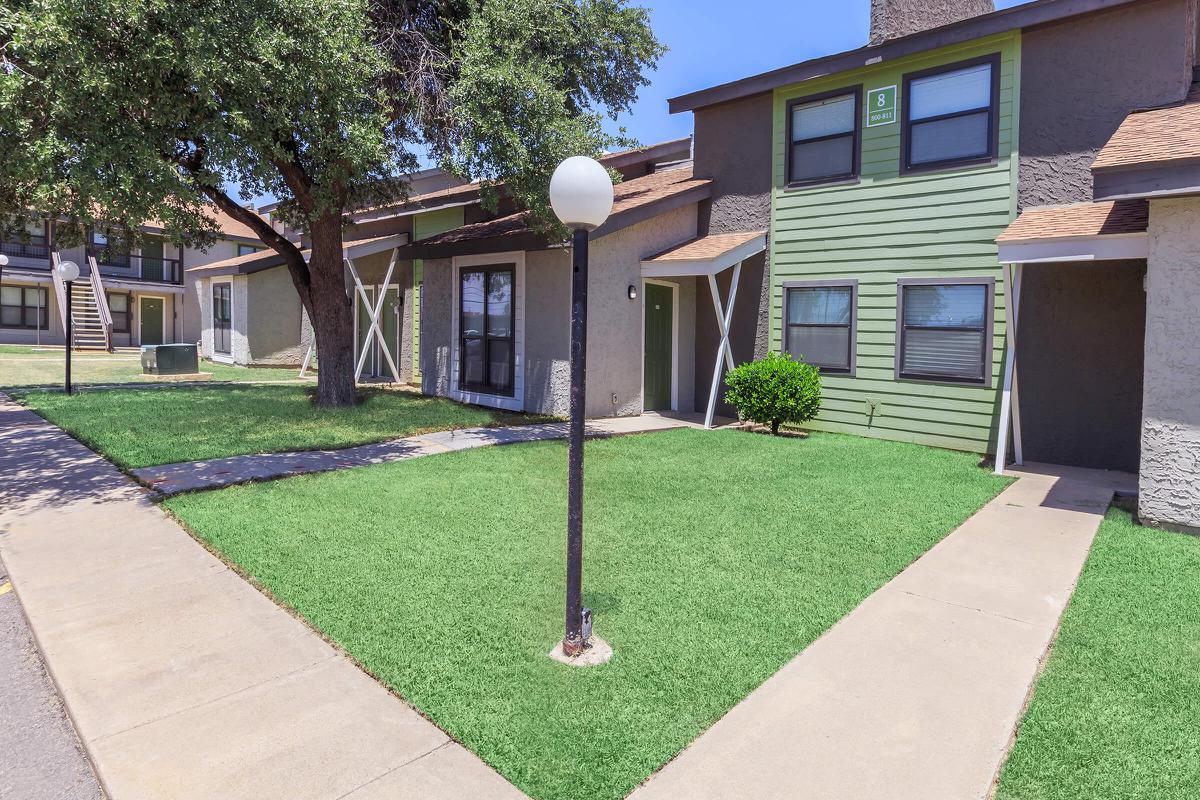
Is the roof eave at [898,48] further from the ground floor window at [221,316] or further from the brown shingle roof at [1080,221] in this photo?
the ground floor window at [221,316]

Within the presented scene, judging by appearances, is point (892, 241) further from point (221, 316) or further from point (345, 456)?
point (221, 316)

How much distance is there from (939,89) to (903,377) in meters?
3.95

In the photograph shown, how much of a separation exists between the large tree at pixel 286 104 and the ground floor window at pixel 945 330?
195 inches

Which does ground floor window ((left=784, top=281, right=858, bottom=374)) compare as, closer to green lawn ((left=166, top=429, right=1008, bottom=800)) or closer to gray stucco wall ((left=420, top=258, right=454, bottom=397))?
green lawn ((left=166, top=429, right=1008, bottom=800))

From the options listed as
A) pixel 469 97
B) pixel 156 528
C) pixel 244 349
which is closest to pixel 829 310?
pixel 469 97

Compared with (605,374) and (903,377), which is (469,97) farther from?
(903,377)

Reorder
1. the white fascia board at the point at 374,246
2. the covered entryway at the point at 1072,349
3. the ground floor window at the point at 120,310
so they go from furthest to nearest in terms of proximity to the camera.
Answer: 1. the ground floor window at the point at 120,310
2. the white fascia board at the point at 374,246
3. the covered entryway at the point at 1072,349

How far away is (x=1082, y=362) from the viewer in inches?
322

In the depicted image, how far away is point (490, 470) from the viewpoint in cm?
711

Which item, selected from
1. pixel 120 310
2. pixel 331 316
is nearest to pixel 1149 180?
pixel 331 316

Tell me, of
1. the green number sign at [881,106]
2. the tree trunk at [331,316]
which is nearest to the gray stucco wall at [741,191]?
the green number sign at [881,106]

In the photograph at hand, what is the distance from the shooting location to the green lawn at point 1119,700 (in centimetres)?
245

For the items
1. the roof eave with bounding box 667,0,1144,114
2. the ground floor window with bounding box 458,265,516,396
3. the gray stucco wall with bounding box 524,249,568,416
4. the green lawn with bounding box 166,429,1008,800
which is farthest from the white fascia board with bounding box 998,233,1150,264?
the ground floor window with bounding box 458,265,516,396

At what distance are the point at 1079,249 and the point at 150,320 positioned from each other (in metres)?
34.8
